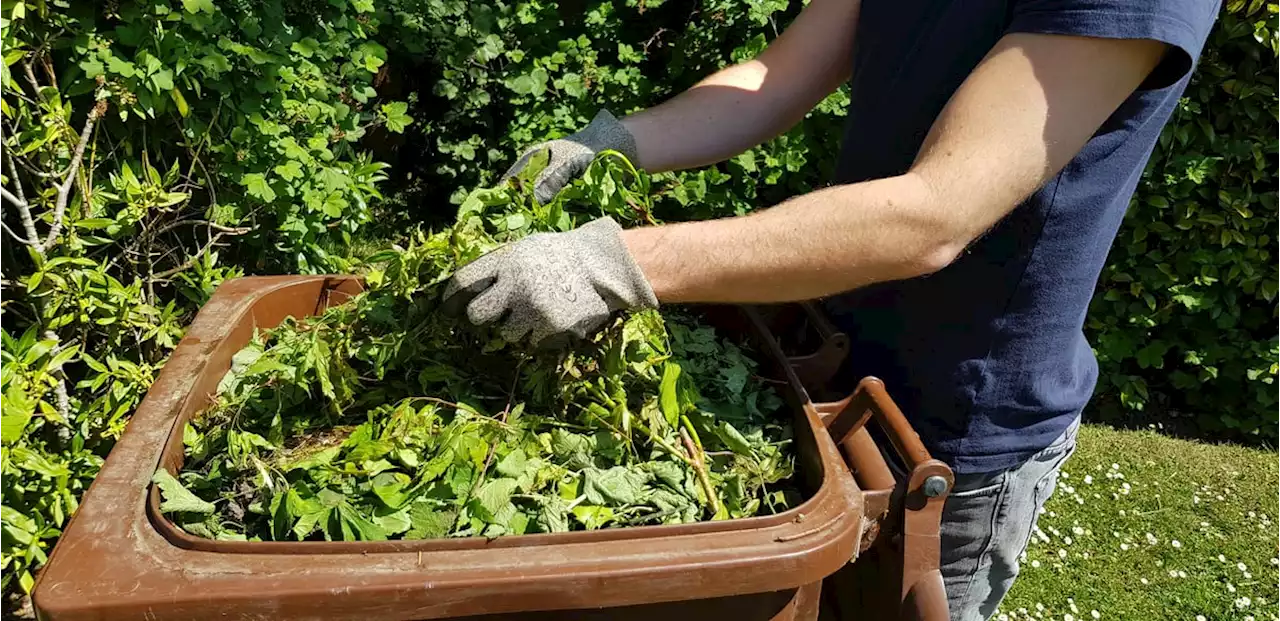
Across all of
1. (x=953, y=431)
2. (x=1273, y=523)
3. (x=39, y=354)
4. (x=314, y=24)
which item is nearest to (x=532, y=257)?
(x=953, y=431)

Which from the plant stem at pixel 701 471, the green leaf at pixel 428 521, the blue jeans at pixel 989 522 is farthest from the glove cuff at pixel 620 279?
the blue jeans at pixel 989 522

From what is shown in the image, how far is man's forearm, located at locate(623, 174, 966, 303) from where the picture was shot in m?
1.29

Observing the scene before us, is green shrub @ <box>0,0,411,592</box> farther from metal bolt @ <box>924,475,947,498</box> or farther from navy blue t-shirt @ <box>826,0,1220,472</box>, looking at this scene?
metal bolt @ <box>924,475,947,498</box>

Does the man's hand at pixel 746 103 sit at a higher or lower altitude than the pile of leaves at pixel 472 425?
higher

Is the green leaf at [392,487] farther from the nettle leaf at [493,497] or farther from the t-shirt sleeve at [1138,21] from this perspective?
the t-shirt sleeve at [1138,21]

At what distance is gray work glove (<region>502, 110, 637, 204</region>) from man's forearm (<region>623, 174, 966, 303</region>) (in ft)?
1.57

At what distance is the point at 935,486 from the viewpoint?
4.23 feet

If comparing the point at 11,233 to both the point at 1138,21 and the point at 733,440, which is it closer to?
the point at 733,440

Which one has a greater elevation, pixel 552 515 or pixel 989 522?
pixel 552 515

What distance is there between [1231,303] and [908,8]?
3210 millimetres

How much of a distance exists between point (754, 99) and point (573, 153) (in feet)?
1.59

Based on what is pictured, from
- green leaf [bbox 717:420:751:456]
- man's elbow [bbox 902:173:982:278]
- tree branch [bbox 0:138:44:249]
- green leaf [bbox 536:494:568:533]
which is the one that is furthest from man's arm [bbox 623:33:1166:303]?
tree branch [bbox 0:138:44:249]

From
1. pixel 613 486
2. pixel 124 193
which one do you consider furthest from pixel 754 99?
pixel 124 193

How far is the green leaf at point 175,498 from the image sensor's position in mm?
1231
